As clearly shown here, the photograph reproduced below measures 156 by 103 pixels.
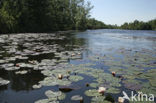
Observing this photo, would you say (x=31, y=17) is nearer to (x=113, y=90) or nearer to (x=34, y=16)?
(x=34, y=16)

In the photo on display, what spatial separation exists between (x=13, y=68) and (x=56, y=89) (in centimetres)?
195

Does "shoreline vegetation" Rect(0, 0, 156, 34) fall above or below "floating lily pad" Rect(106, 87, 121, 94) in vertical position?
above

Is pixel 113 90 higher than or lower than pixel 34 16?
lower

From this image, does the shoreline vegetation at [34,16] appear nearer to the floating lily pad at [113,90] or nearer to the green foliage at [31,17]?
the green foliage at [31,17]

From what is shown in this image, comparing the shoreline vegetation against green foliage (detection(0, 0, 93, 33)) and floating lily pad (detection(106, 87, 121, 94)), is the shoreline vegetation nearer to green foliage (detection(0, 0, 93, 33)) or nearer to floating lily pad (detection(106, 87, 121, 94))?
green foliage (detection(0, 0, 93, 33))

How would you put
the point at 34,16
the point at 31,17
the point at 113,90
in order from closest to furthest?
the point at 113,90 → the point at 31,17 → the point at 34,16

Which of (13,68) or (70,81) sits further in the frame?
(13,68)

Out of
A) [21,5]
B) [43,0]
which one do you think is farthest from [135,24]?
[21,5]

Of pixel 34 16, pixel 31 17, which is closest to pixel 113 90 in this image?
pixel 31 17

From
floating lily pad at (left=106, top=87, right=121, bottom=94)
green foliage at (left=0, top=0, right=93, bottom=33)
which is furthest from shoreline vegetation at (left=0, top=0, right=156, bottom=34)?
floating lily pad at (left=106, top=87, right=121, bottom=94)

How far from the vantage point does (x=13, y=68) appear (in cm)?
417

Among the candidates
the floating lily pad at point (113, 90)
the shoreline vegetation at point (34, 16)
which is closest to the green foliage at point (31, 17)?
the shoreline vegetation at point (34, 16)

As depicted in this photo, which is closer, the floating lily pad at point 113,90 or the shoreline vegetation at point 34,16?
the floating lily pad at point 113,90

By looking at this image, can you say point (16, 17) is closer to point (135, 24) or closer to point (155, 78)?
point (155, 78)
